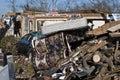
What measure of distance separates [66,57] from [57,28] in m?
1.12

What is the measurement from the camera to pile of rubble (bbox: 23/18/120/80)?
1200 centimetres

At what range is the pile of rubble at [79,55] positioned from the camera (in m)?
12.0

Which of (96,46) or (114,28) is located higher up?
(114,28)

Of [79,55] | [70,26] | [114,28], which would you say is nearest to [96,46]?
[79,55]

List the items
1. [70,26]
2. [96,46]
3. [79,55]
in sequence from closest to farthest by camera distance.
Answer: [96,46] < [79,55] < [70,26]

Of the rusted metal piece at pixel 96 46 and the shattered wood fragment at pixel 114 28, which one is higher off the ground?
the shattered wood fragment at pixel 114 28

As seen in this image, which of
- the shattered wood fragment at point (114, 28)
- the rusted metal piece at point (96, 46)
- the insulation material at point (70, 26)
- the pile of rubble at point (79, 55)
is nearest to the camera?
the pile of rubble at point (79, 55)

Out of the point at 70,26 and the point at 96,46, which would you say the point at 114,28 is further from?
the point at 70,26

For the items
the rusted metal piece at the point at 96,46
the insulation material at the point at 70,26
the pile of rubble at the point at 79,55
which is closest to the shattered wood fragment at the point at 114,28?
the pile of rubble at the point at 79,55

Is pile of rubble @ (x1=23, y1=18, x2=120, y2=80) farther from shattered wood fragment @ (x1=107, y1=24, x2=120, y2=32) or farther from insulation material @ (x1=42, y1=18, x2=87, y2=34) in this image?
insulation material @ (x1=42, y1=18, x2=87, y2=34)

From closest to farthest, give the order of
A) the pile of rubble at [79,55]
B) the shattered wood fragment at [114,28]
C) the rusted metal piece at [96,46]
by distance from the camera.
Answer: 1. the pile of rubble at [79,55]
2. the rusted metal piece at [96,46]
3. the shattered wood fragment at [114,28]

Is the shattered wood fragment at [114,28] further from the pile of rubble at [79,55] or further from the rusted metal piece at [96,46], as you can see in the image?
the rusted metal piece at [96,46]

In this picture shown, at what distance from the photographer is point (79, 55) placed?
12859mm

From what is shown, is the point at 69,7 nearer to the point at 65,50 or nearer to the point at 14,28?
the point at 14,28
